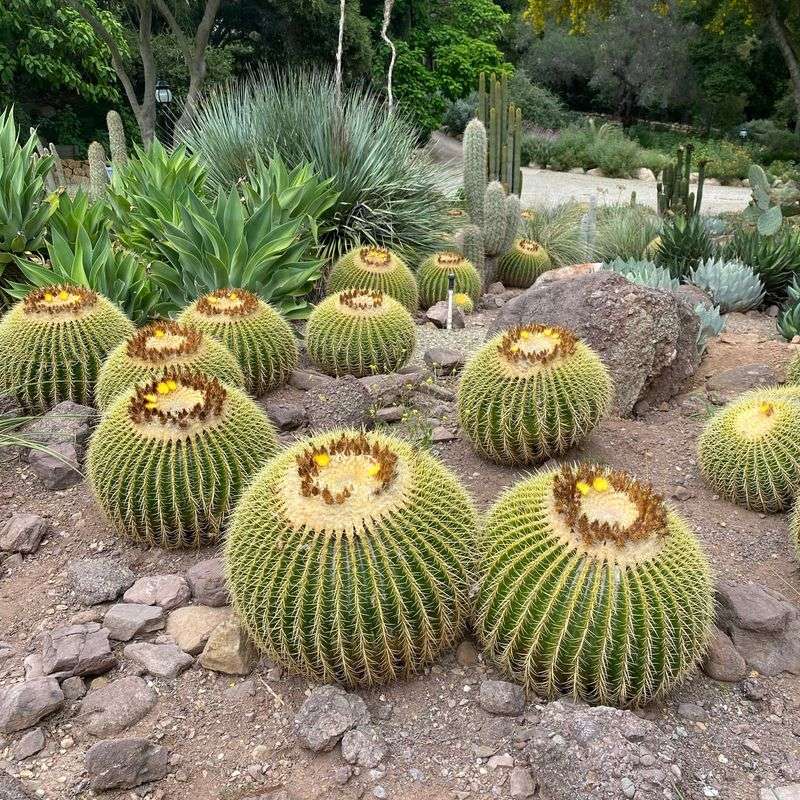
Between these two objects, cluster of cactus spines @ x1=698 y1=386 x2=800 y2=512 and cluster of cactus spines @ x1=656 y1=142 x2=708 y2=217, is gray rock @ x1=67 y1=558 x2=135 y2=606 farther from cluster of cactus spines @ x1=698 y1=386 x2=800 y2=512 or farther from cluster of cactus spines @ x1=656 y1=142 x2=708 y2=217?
cluster of cactus spines @ x1=656 y1=142 x2=708 y2=217

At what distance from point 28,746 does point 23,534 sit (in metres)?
1.35

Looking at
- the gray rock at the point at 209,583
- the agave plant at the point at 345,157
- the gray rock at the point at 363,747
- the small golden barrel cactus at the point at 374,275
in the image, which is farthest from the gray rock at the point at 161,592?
the agave plant at the point at 345,157

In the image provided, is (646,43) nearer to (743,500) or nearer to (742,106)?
(742,106)

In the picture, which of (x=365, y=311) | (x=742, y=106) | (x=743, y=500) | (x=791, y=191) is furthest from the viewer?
(x=742, y=106)

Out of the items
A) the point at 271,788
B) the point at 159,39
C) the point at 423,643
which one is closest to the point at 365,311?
the point at 423,643

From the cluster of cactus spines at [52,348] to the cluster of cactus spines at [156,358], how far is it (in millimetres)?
386

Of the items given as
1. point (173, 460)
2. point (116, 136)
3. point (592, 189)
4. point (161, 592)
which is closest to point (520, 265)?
point (116, 136)

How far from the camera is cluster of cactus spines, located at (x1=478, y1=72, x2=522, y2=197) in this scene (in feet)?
44.2

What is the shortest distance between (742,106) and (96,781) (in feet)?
114

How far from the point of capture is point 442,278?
789 centimetres

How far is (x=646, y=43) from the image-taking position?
3127cm

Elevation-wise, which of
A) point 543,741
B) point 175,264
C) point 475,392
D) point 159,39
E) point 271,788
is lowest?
point 271,788

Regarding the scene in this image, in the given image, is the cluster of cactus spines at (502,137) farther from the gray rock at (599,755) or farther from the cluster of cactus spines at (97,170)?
the gray rock at (599,755)

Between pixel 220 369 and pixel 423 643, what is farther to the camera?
pixel 220 369
